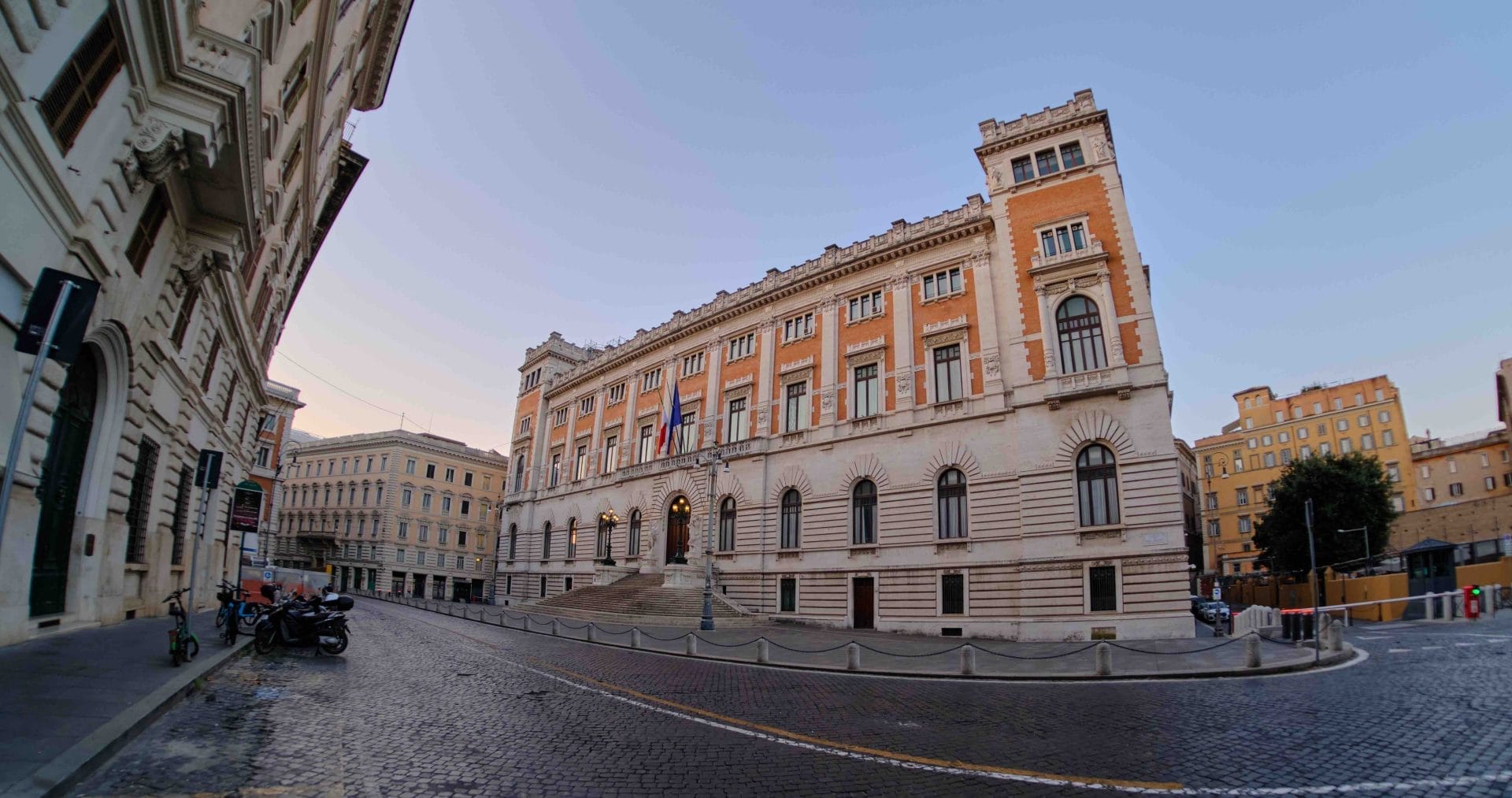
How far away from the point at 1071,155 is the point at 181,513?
33.2m

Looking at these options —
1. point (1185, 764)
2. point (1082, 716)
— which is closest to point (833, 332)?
point (1082, 716)

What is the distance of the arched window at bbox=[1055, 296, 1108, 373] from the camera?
2500 cm

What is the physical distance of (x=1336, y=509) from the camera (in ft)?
127

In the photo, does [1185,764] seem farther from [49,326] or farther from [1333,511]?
[1333,511]

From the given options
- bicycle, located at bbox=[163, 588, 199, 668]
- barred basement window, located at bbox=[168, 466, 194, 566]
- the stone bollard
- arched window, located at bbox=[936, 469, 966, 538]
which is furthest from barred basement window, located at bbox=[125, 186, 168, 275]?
arched window, located at bbox=[936, 469, 966, 538]

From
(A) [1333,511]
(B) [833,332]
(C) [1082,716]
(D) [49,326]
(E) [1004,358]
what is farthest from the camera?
(A) [1333,511]

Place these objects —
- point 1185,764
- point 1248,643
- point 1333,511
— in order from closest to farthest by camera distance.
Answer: point 1185,764 → point 1248,643 → point 1333,511

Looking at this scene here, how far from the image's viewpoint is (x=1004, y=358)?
26.7 meters

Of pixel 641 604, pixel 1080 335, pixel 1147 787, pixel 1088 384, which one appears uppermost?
pixel 1080 335

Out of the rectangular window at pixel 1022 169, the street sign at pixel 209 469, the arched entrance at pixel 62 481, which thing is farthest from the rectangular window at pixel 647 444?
the street sign at pixel 209 469

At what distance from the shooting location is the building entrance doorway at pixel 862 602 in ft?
91.0

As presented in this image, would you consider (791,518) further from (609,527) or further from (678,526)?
(609,527)

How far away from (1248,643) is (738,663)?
11.2 metres

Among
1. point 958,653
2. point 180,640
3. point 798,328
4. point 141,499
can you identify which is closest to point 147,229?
point 141,499
